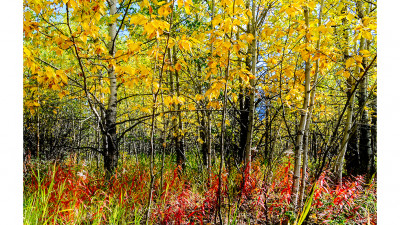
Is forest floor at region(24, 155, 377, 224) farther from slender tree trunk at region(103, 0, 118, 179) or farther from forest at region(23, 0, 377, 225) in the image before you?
slender tree trunk at region(103, 0, 118, 179)

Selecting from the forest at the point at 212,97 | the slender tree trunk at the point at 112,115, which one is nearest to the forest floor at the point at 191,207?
the forest at the point at 212,97

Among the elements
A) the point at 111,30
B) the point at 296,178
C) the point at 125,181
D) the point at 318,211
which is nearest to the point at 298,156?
the point at 296,178

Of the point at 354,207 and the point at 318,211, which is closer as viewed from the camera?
the point at 318,211

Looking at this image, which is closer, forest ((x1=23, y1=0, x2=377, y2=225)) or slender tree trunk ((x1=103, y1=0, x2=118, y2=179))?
forest ((x1=23, y1=0, x2=377, y2=225))

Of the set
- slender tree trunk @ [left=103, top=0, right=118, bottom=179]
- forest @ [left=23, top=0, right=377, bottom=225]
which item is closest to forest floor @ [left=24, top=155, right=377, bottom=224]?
forest @ [left=23, top=0, right=377, bottom=225]

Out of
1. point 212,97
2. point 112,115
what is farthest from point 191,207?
point 112,115

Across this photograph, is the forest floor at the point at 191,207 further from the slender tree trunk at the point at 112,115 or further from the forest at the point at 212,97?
the slender tree trunk at the point at 112,115

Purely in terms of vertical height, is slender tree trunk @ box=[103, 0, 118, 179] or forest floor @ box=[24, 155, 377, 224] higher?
slender tree trunk @ box=[103, 0, 118, 179]

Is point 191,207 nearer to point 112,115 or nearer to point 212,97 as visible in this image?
point 212,97

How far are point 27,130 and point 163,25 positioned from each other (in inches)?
268

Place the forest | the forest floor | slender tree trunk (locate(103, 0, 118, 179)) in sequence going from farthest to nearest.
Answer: slender tree trunk (locate(103, 0, 118, 179)) → the forest floor → the forest

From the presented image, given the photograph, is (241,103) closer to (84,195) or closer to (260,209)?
(260,209)

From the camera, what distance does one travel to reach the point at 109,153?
11.2 feet
